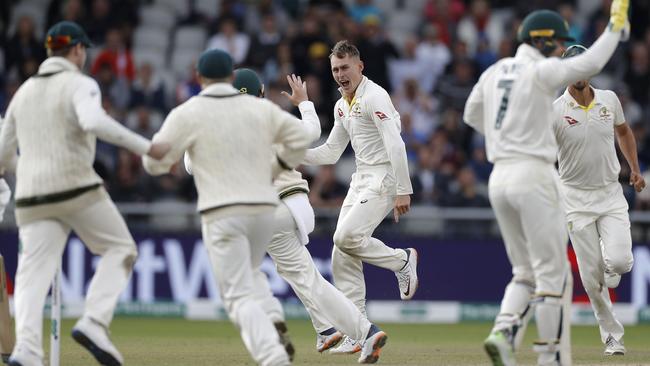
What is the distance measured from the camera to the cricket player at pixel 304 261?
9.62 m

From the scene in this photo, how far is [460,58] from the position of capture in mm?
18094

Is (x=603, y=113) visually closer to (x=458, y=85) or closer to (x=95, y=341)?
(x=95, y=341)

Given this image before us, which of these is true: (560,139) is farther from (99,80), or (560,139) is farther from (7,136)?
(99,80)

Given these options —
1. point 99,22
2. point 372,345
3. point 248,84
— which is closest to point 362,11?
point 99,22

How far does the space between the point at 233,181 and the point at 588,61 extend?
229 cm

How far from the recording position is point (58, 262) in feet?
26.8

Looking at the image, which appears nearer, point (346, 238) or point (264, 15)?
point (346, 238)

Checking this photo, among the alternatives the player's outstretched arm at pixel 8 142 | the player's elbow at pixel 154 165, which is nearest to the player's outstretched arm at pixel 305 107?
the player's elbow at pixel 154 165

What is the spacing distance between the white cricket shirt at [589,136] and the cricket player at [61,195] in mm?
4045

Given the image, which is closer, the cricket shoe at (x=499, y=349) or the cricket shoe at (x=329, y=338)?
the cricket shoe at (x=499, y=349)

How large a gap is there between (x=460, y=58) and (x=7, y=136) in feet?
34.9

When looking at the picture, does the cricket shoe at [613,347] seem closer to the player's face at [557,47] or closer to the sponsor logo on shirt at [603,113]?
the sponsor logo on shirt at [603,113]

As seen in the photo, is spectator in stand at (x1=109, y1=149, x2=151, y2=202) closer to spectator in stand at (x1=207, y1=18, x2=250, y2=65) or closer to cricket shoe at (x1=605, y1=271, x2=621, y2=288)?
spectator in stand at (x1=207, y1=18, x2=250, y2=65)

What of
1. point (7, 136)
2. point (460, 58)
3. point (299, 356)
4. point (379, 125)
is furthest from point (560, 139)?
point (460, 58)
